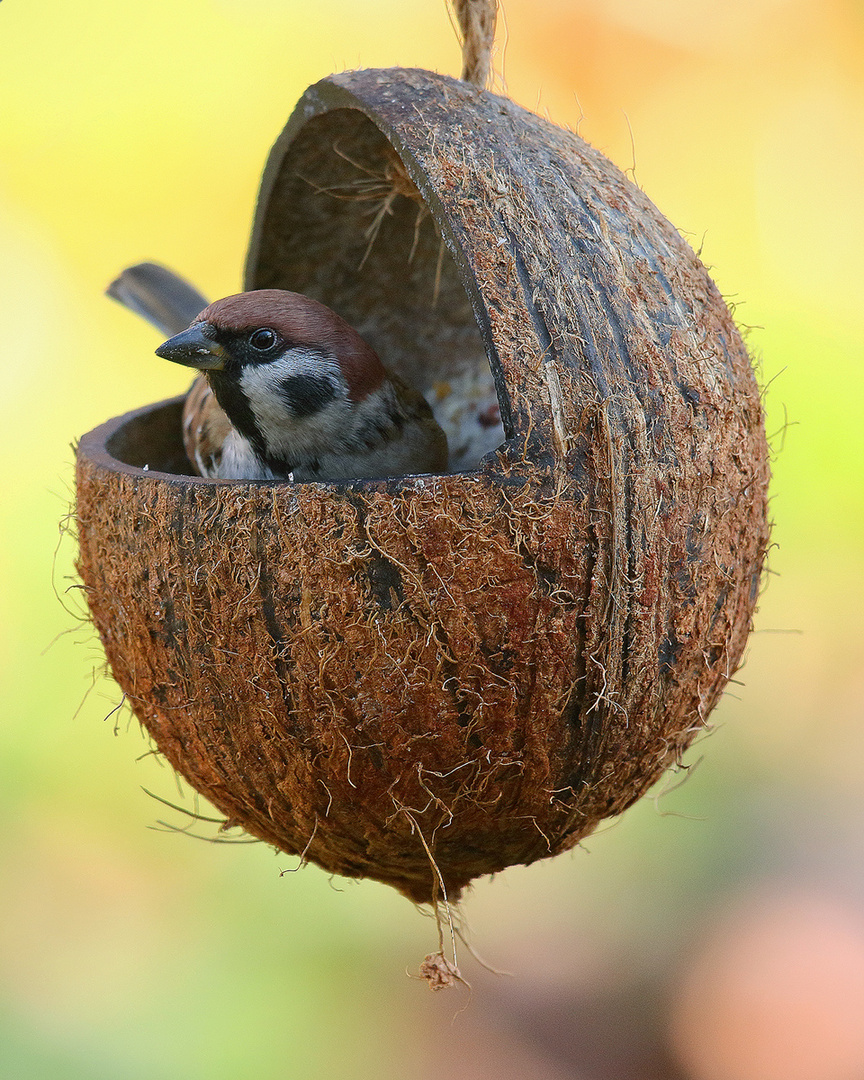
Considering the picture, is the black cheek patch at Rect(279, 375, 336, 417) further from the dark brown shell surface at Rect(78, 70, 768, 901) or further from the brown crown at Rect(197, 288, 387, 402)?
the dark brown shell surface at Rect(78, 70, 768, 901)

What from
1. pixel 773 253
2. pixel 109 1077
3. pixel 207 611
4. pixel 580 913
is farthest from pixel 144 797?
pixel 773 253

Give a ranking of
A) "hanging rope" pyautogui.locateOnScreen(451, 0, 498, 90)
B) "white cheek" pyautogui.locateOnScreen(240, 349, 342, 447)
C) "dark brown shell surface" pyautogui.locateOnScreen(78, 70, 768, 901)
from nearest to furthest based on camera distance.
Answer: "dark brown shell surface" pyautogui.locateOnScreen(78, 70, 768, 901) < "hanging rope" pyautogui.locateOnScreen(451, 0, 498, 90) < "white cheek" pyautogui.locateOnScreen(240, 349, 342, 447)

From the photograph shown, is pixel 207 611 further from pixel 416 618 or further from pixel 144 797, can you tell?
pixel 144 797

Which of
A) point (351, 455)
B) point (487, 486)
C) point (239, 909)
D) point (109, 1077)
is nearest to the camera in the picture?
point (487, 486)

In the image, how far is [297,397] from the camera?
1.91 metres

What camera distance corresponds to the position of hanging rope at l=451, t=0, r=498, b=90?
177 cm

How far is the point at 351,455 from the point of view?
2004 millimetres

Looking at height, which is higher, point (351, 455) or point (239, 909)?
point (351, 455)

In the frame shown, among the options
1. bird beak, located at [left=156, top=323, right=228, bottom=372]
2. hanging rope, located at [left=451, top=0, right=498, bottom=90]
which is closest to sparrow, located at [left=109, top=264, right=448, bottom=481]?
bird beak, located at [left=156, top=323, right=228, bottom=372]

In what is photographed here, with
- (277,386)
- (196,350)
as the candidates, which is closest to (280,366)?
(277,386)

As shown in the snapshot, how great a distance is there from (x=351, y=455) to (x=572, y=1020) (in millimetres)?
2178

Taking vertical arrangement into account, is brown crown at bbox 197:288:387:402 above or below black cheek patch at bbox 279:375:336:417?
above

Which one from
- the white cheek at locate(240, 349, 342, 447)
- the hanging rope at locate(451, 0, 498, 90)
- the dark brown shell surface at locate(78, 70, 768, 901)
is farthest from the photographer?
the white cheek at locate(240, 349, 342, 447)

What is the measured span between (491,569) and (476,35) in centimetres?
93
